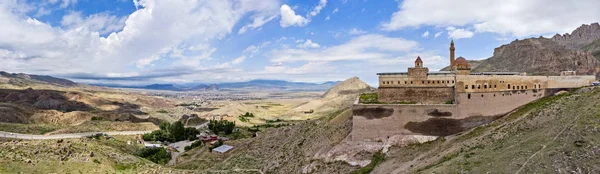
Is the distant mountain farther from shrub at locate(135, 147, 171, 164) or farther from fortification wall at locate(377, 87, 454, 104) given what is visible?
shrub at locate(135, 147, 171, 164)

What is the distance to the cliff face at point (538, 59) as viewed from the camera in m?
89.1

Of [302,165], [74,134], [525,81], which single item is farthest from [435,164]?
[74,134]

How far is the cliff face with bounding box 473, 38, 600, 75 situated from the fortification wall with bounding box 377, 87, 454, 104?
55151mm

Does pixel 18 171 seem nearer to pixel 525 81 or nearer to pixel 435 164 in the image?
pixel 435 164

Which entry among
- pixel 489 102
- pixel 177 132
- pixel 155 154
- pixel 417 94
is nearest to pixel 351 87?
pixel 177 132

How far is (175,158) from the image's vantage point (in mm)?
55125

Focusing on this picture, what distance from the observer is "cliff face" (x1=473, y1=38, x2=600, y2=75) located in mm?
89062

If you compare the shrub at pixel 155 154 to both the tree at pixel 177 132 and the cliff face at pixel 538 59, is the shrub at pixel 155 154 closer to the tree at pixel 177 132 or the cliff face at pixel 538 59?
the tree at pixel 177 132

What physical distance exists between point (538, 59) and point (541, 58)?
2.75 feet

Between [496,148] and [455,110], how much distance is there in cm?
957

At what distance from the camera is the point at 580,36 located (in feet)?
476

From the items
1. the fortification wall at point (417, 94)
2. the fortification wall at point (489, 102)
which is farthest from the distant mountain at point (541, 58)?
the fortification wall at point (417, 94)

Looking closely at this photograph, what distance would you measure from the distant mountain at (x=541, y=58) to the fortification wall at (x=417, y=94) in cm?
5164

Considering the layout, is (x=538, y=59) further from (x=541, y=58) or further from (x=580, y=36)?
(x=580, y=36)
